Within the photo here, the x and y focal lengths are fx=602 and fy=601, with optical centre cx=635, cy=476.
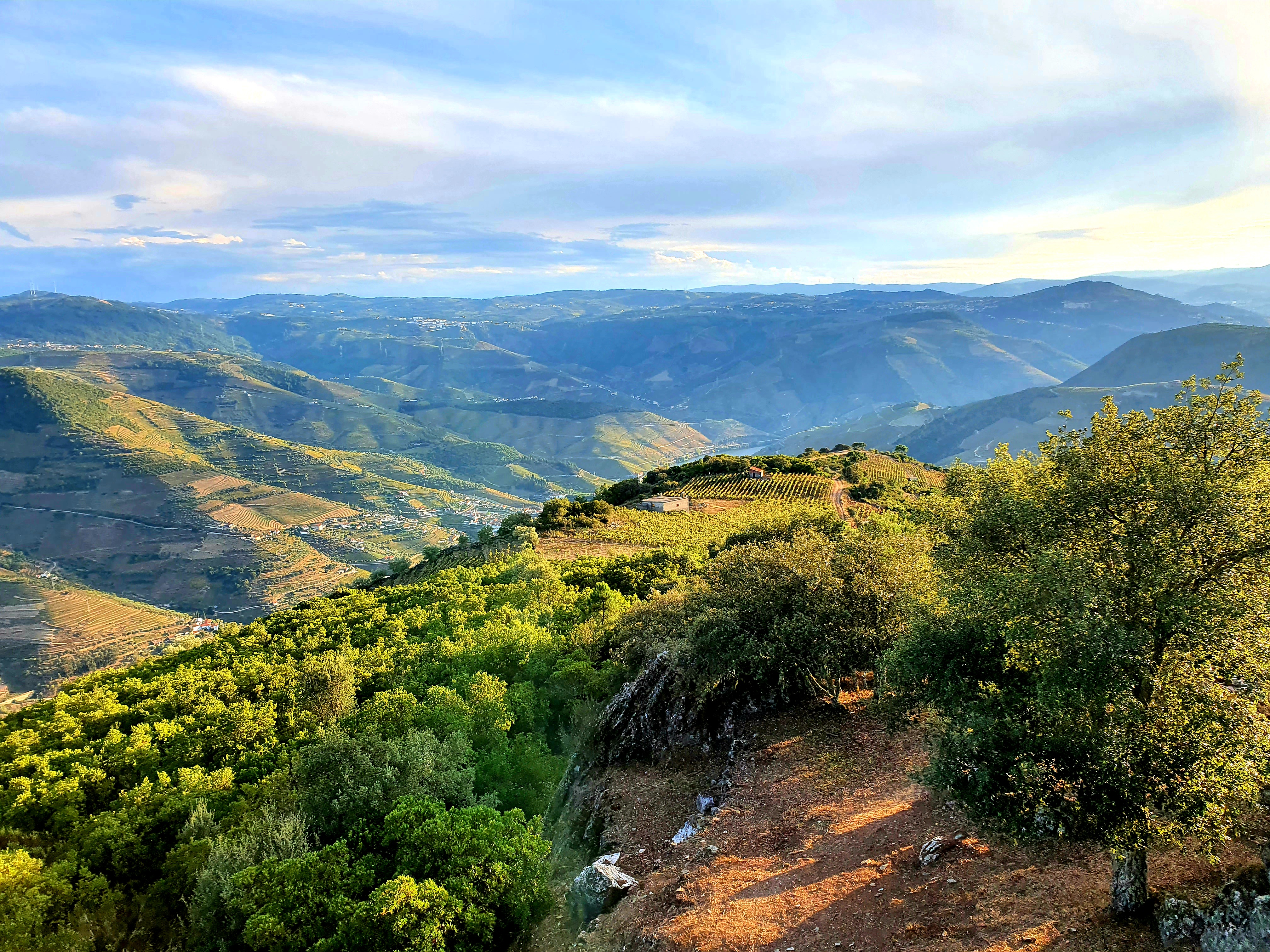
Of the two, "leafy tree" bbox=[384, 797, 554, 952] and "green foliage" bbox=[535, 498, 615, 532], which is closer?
"leafy tree" bbox=[384, 797, 554, 952]

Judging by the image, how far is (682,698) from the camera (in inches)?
1048

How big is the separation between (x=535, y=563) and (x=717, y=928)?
4257 cm

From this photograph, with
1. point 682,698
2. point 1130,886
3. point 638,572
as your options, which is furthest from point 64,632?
point 1130,886

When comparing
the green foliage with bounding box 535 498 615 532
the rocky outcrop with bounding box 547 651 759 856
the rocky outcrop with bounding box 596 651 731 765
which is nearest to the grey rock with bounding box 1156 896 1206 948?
the rocky outcrop with bounding box 547 651 759 856

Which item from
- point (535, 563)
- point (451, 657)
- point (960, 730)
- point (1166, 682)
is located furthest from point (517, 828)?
point (535, 563)

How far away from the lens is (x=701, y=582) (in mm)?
32531

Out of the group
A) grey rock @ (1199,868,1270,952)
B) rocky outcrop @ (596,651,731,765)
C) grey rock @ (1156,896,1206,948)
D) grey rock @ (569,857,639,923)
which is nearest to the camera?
grey rock @ (1199,868,1270,952)

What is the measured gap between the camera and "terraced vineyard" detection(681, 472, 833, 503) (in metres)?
93.6

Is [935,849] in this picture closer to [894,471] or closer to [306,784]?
[306,784]

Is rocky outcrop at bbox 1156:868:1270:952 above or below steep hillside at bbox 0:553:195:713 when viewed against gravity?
above

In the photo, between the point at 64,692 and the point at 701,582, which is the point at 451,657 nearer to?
the point at 701,582

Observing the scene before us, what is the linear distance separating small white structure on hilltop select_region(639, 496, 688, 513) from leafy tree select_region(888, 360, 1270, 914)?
7602cm

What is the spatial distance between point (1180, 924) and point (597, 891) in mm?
13554

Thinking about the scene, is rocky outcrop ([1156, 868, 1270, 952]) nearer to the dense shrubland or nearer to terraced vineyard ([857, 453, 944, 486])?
the dense shrubland
